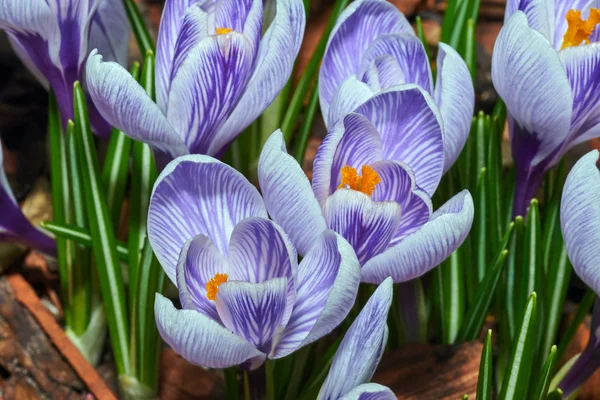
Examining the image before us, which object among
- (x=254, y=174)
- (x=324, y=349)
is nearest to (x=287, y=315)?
(x=324, y=349)

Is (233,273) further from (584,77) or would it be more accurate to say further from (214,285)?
(584,77)

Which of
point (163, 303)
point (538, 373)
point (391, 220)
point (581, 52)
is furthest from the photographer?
point (538, 373)

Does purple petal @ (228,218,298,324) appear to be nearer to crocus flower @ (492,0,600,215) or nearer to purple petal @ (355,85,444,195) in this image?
purple petal @ (355,85,444,195)

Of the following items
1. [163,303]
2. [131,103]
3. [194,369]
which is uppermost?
[131,103]

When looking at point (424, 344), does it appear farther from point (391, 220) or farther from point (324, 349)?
point (391, 220)

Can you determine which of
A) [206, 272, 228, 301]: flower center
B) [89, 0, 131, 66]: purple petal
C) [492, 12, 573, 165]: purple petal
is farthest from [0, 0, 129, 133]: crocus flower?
[492, 12, 573, 165]: purple petal
